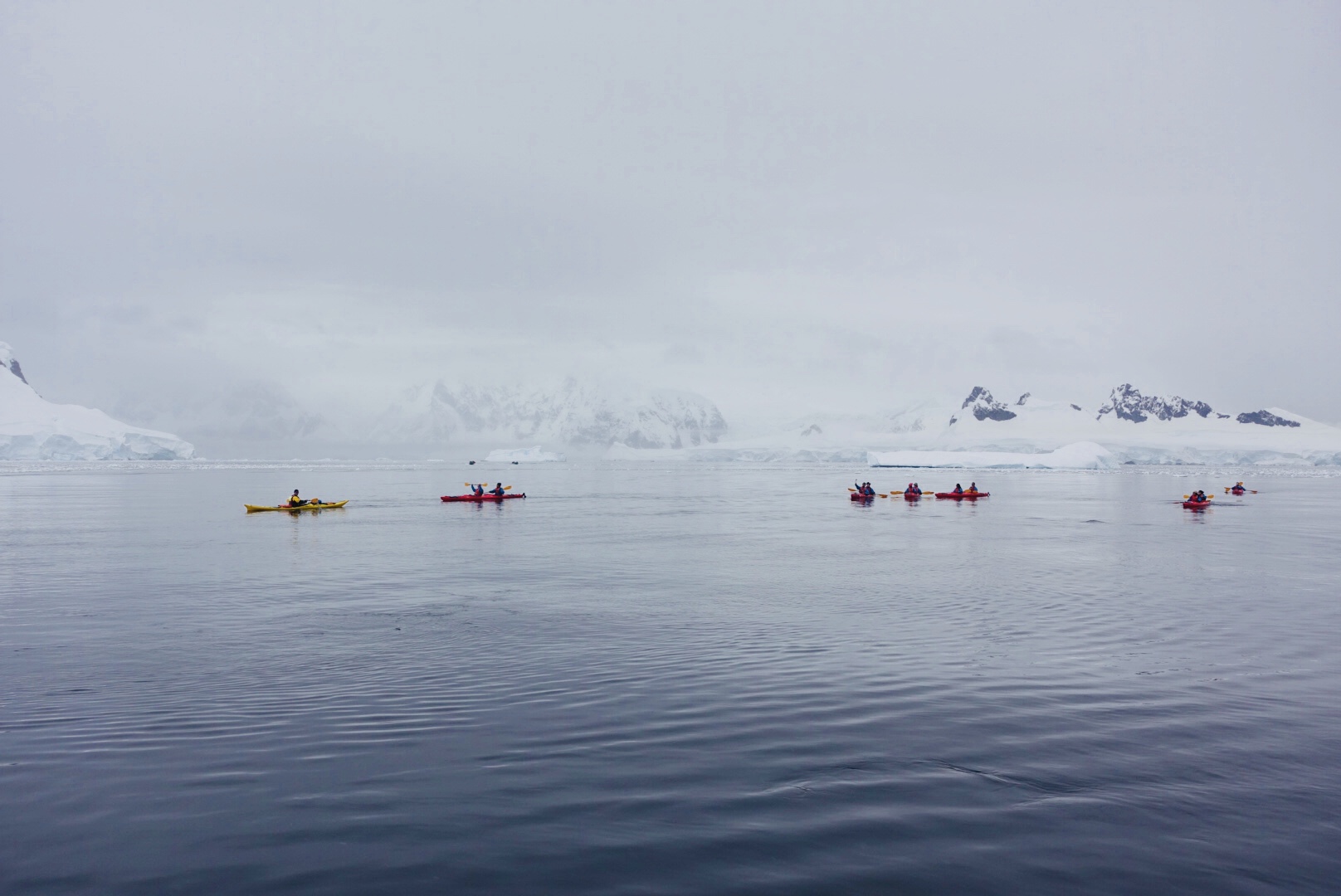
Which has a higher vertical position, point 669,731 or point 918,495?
point 918,495

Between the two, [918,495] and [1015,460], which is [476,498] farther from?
[1015,460]

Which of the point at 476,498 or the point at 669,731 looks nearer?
the point at 669,731

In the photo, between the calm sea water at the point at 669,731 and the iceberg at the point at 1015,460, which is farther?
the iceberg at the point at 1015,460

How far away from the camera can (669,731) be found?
12516 millimetres

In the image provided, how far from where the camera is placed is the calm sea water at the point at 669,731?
8.62 metres

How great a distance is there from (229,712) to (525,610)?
32.8ft

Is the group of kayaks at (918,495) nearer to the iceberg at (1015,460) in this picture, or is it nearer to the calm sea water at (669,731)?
the calm sea water at (669,731)

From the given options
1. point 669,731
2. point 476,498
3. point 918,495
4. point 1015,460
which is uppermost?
point 1015,460

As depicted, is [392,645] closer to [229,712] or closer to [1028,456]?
[229,712]

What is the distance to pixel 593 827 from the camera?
9.27m

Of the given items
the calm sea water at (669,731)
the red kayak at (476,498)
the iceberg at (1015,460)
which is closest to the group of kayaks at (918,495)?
the red kayak at (476,498)

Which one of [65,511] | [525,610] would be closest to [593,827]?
[525,610]

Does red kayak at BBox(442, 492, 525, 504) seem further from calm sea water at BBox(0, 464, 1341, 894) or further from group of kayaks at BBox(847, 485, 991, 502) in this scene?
calm sea water at BBox(0, 464, 1341, 894)

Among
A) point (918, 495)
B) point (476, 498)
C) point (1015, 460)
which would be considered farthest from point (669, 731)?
point (1015, 460)
